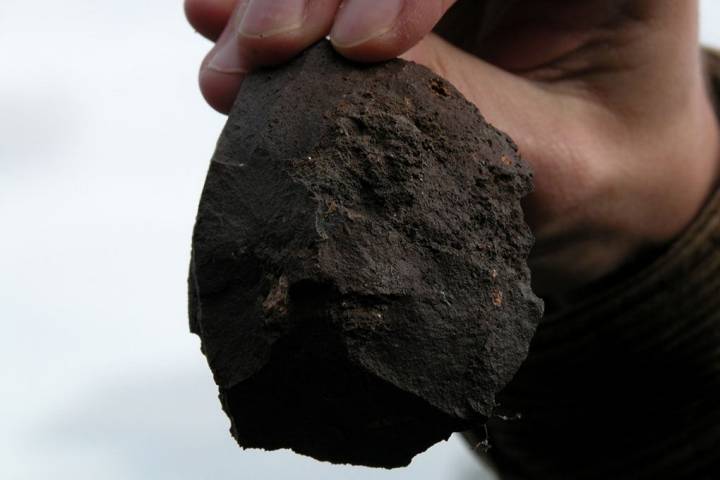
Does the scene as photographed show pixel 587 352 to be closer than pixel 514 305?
No

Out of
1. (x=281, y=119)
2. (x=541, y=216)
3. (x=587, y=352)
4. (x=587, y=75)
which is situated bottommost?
(x=587, y=352)

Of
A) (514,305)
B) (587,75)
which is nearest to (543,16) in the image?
(587,75)

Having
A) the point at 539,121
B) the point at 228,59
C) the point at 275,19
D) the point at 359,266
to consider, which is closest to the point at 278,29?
the point at 275,19

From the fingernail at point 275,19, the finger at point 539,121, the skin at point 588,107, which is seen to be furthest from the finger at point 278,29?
the finger at point 539,121

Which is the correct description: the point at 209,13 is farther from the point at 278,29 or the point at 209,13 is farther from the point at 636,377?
the point at 636,377

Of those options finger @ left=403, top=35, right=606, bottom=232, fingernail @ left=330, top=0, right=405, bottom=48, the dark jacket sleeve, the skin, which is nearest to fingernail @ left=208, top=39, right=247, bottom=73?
the skin

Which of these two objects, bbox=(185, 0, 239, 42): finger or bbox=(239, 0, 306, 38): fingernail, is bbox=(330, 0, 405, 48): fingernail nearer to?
bbox=(239, 0, 306, 38): fingernail

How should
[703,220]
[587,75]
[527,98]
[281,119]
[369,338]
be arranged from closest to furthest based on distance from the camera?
1. [369,338]
2. [281,119]
3. [527,98]
4. [587,75]
5. [703,220]

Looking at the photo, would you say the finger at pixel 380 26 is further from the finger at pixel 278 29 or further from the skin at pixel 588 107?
the skin at pixel 588 107

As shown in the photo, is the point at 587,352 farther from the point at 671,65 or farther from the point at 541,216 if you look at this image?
the point at 671,65
